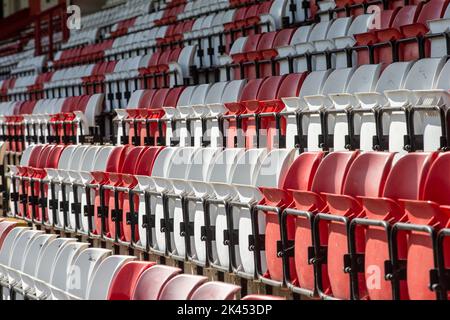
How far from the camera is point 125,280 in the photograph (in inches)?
57.9

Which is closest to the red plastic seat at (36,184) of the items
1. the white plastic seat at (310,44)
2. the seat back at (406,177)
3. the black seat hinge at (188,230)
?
the white plastic seat at (310,44)

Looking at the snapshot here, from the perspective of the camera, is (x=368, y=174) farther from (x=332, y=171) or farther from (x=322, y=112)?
(x=322, y=112)

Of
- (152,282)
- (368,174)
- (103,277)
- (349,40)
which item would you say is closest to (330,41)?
(349,40)

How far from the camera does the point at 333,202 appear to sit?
1.44 meters

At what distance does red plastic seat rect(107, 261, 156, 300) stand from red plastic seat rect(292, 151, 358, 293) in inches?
10.1

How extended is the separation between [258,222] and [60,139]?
1.89 metres

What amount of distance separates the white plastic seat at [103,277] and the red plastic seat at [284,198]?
0.26 meters

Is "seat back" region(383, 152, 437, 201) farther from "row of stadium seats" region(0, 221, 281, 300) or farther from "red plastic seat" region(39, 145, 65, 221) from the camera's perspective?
"red plastic seat" region(39, 145, 65, 221)

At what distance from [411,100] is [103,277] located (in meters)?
0.67

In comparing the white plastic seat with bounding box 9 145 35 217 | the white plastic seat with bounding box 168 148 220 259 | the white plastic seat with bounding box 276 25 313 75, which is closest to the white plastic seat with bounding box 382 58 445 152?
the white plastic seat with bounding box 168 148 220 259

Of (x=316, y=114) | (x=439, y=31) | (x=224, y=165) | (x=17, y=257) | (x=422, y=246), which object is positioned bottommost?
(x=17, y=257)

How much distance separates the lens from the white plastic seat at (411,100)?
1689 mm

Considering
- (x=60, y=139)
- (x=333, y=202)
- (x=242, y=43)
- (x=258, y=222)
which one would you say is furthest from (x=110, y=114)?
(x=333, y=202)

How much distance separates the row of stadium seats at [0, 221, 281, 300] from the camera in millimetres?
1271
